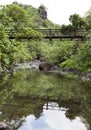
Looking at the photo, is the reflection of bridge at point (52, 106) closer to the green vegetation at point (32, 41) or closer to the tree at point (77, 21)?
the green vegetation at point (32, 41)

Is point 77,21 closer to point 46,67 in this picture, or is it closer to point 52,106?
point 46,67

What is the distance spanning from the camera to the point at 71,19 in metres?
55.7

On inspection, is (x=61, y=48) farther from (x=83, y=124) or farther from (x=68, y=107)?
(x=83, y=124)

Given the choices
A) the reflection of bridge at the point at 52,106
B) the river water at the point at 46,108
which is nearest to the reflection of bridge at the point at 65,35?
the river water at the point at 46,108

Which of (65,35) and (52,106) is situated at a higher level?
(52,106)

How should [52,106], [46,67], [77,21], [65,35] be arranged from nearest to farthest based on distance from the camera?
[52,106] < [65,35] < [77,21] < [46,67]

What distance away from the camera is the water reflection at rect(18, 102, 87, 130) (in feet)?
50.9

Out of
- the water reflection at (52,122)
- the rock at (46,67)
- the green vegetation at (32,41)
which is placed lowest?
the rock at (46,67)

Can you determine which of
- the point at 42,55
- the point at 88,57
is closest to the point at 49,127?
the point at 88,57

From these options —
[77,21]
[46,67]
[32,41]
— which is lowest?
[46,67]

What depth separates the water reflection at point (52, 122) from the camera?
15.5 m

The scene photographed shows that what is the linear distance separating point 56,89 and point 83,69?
1416cm

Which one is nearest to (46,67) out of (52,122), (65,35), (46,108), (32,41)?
(32,41)

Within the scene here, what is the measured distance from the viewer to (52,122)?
1650 centimetres
